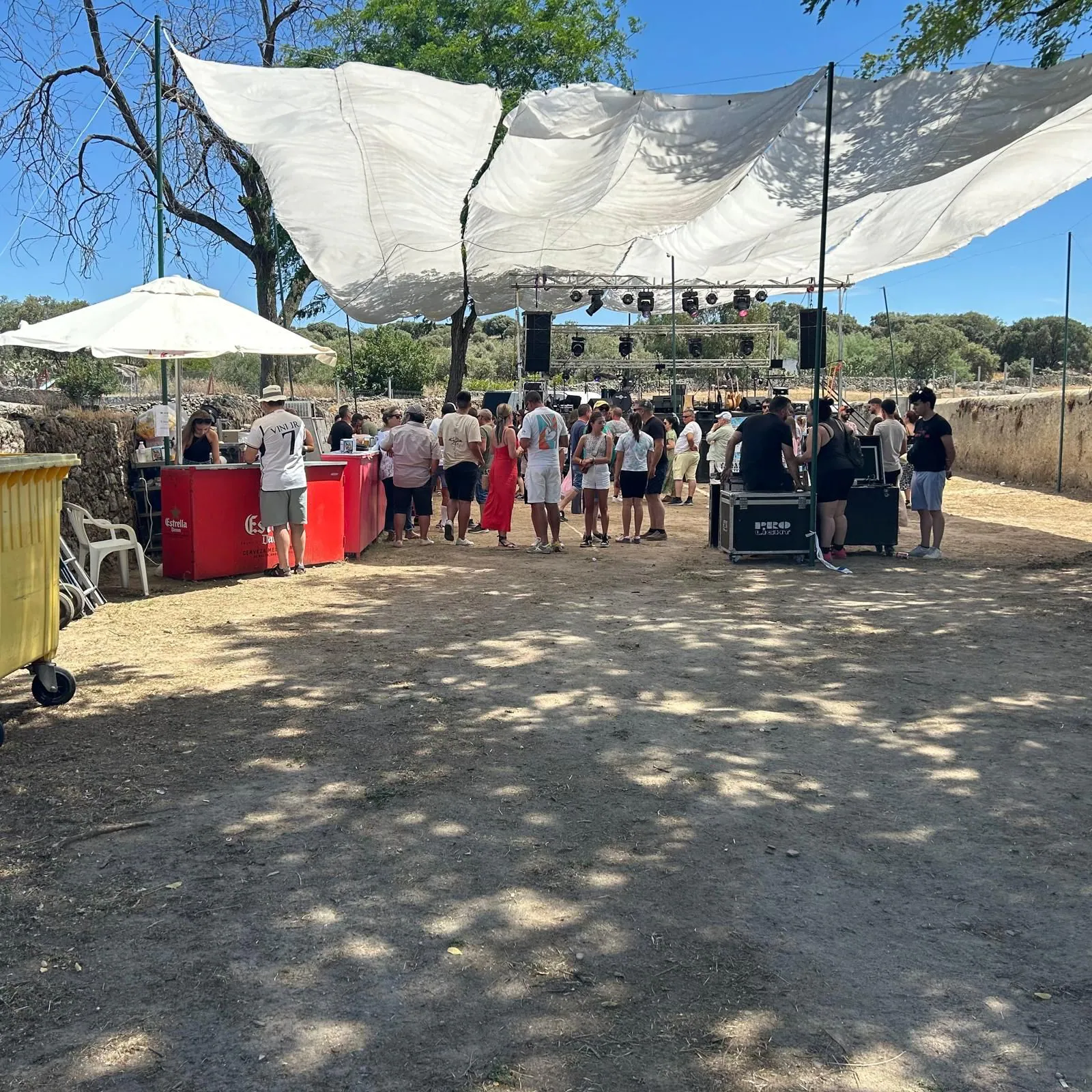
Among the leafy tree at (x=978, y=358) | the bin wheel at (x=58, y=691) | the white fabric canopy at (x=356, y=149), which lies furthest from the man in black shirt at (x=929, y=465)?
the leafy tree at (x=978, y=358)

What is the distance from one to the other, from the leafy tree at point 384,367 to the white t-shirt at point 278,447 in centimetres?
3463

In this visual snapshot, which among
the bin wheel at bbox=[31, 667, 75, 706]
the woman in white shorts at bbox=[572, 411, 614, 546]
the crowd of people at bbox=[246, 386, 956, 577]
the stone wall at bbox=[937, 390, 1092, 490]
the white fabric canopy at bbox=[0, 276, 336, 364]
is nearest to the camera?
the bin wheel at bbox=[31, 667, 75, 706]

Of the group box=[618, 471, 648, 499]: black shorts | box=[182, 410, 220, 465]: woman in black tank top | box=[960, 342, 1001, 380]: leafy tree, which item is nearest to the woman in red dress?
box=[618, 471, 648, 499]: black shorts

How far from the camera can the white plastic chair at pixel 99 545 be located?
27.0 feet

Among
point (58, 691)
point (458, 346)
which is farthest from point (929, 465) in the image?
point (458, 346)

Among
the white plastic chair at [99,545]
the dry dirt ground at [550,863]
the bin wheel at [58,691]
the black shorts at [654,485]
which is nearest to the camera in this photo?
the dry dirt ground at [550,863]

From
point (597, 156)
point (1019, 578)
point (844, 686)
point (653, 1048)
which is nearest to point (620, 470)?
point (597, 156)

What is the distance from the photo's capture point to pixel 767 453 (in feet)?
34.3

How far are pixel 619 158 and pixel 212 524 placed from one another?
19.5 feet

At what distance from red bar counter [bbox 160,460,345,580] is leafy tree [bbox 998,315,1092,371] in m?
61.4

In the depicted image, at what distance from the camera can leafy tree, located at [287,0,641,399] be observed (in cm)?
2238

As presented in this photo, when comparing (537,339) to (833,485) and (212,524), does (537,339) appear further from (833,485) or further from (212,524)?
(212,524)

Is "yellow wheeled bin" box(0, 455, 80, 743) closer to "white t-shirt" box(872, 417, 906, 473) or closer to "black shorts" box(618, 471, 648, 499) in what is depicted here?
"black shorts" box(618, 471, 648, 499)

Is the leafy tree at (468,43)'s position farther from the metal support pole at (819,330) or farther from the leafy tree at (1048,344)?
the leafy tree at (1048,344)
